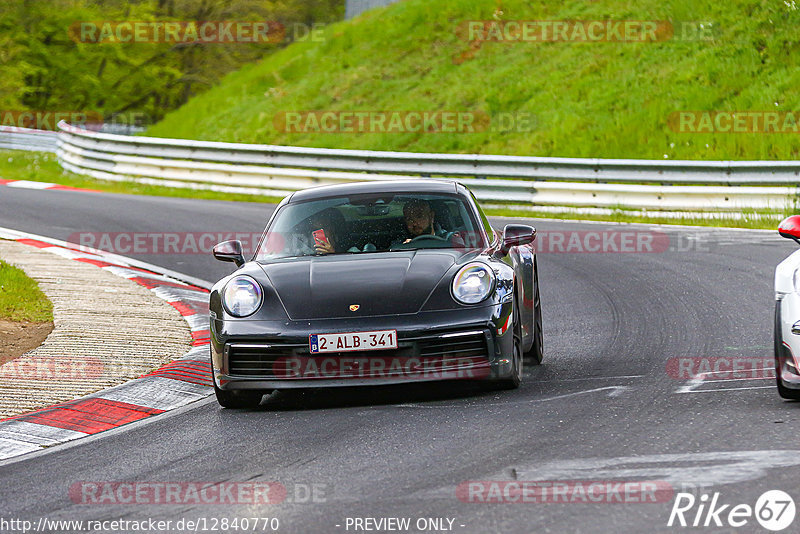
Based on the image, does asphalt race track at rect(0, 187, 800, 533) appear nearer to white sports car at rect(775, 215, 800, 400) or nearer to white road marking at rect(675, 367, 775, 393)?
white road marking at rect(675, 367, 775, 393)

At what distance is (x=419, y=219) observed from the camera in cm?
777

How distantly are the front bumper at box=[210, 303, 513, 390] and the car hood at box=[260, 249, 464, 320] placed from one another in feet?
0.27

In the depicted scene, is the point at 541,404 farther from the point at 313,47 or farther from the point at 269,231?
the point at 313,47

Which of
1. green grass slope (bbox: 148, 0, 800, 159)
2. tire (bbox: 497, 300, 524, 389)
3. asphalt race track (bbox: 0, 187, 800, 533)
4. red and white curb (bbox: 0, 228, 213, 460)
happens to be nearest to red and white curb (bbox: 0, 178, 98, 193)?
green grass slope (bbox: 148, 0, 800, 159)

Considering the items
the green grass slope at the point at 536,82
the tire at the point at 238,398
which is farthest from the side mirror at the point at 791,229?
the green grass slope at the point at 536,82

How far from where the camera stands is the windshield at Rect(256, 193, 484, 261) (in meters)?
7.64

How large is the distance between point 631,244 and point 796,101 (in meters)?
8.72

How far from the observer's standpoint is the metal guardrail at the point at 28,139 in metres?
31.5

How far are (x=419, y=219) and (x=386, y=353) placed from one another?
1.48 m

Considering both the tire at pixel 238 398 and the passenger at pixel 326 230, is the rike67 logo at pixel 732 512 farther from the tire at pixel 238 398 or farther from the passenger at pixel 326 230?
the passenger at pixel 326 230

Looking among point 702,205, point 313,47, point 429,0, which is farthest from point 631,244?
point 313,47

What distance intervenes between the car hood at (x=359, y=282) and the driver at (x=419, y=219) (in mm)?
371

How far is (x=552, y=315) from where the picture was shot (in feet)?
33.8

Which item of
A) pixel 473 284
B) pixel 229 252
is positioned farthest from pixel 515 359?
pixel 229 252
